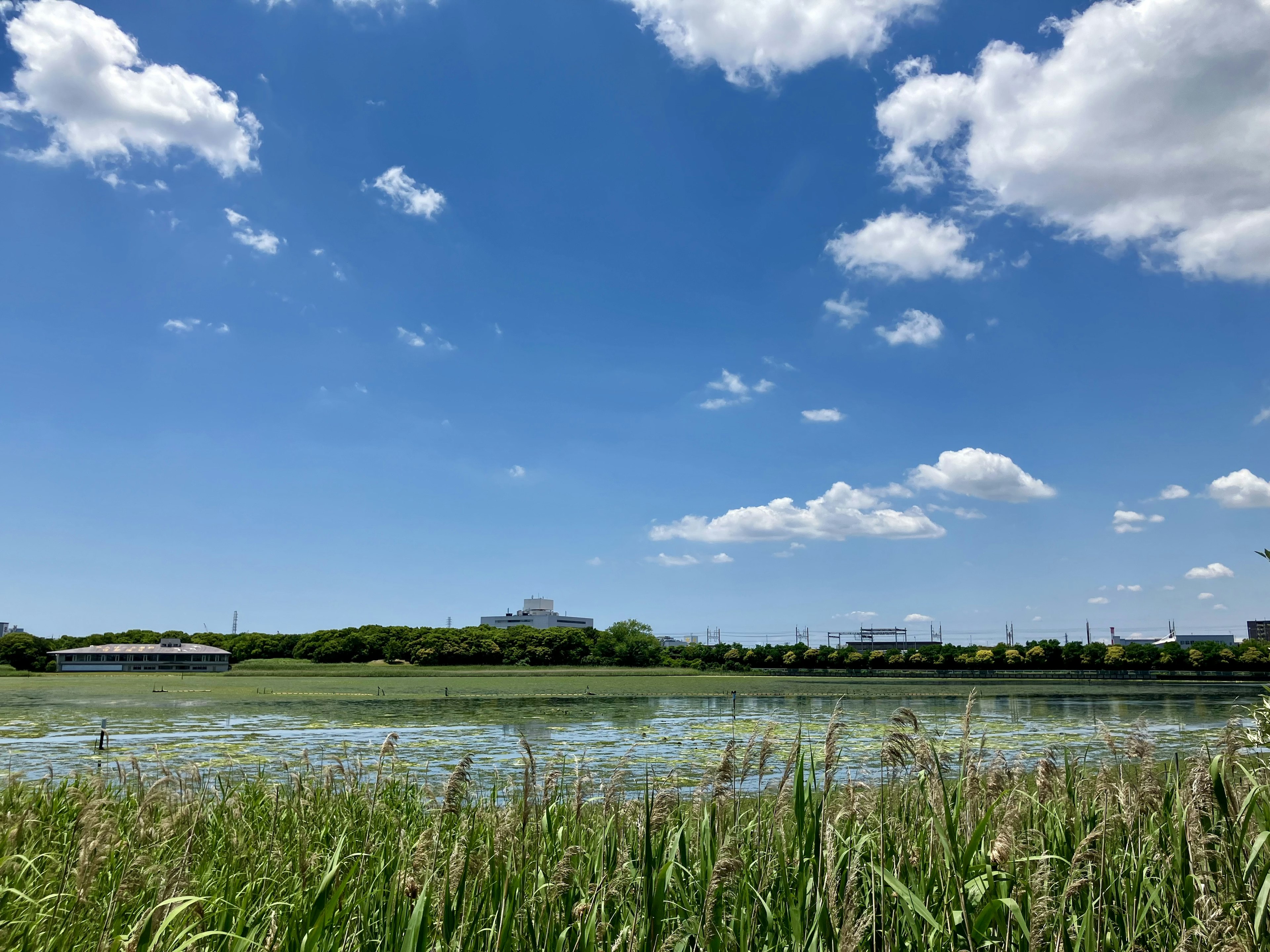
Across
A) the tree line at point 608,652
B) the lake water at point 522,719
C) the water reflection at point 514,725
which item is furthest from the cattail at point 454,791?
the tree line at point 608,652

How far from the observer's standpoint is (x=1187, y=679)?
82.6 meters

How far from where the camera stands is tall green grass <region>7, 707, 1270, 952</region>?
3326 mm

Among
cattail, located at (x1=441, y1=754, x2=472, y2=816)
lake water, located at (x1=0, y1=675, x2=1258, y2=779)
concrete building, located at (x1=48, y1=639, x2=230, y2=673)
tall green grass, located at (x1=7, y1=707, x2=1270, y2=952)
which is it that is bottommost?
concrete building, located at (x1=48, y1=639, x2=230, y2=673)

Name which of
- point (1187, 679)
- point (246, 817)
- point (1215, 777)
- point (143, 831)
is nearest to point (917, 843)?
point (1215, 777)

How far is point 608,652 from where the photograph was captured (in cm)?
11844

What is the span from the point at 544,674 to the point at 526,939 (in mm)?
84713

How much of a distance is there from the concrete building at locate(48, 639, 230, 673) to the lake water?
45312 mm

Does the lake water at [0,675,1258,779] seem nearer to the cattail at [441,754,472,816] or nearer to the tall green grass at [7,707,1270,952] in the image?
the tall green grass at [7,707,1270,952]

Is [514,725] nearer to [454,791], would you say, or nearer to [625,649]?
[454,791]

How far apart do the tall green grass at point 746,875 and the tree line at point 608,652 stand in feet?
341

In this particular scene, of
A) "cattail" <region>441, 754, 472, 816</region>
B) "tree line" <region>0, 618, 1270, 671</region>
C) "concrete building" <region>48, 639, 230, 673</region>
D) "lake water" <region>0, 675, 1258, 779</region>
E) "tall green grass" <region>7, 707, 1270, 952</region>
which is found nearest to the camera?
"tall green grass" <region>7, 707, 1270, 952</region>

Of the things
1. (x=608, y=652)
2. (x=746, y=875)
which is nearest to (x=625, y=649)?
(x=608, y=652)

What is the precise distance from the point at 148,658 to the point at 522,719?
106020mm

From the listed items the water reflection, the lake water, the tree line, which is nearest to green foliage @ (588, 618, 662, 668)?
the tree line
